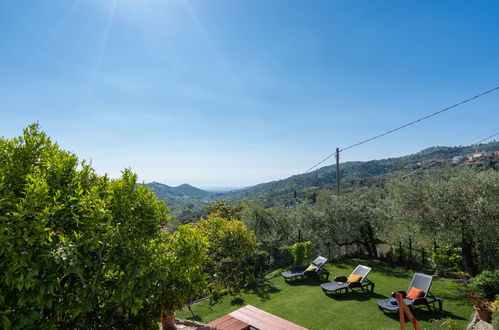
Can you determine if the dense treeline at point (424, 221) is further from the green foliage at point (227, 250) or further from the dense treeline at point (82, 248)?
the dense treeline at point (82, 248)

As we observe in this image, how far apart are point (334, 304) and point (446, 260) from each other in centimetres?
612

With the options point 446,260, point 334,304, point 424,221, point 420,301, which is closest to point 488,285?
point 420,301

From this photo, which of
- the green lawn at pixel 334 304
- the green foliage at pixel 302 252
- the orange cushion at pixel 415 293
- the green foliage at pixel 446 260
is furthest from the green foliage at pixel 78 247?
the green foliage at pixel 446 260

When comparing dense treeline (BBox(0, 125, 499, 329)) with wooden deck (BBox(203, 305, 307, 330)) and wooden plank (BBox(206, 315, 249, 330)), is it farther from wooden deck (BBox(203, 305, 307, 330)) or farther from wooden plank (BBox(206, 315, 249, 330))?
wooden deck (BBox(203, 305, 307, 330))

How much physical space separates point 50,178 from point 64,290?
140 cm

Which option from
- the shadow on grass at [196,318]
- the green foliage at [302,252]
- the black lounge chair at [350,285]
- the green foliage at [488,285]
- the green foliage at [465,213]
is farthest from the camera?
the green foliage at [302,252]

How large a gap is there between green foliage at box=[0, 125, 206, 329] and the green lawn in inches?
198

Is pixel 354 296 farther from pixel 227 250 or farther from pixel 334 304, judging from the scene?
pixel 227 250

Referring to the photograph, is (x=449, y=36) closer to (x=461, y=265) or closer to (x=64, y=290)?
(x=461, y=265)

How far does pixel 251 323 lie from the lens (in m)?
5.27

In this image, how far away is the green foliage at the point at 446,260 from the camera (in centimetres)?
1062

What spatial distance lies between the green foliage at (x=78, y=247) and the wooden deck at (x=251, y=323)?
1.59 meters

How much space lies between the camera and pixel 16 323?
251 cm

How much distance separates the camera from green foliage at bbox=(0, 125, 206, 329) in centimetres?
246
